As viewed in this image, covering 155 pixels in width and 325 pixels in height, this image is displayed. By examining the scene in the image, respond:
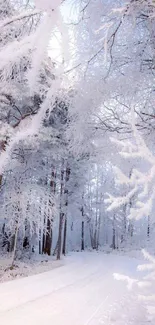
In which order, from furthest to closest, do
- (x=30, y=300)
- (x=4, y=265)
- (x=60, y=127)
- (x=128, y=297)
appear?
(x=60, y=127) < (x=4, y=265) < (x=128, y=297) < (x=30, y=300)

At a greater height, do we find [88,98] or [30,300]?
[88,98]

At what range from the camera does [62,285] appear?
10.1 metres

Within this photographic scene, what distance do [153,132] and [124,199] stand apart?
3.15 metres

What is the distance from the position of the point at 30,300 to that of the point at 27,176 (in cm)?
767

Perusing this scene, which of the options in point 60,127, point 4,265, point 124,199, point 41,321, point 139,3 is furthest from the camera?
point 60,127

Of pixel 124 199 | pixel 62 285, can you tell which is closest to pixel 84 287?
pixel 62 285

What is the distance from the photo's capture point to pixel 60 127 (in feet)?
52.6

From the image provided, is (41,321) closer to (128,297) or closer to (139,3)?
(128,297)

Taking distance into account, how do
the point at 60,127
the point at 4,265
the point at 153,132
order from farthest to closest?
the point at 60,127, the point at 4,265, the point at 153,132

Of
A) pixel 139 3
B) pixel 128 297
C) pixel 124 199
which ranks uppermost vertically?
pixel 139 3

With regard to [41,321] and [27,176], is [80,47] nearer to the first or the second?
[41,321]

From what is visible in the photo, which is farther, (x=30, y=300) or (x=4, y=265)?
(x=4, y=265)

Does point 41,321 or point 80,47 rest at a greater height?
point 80,47

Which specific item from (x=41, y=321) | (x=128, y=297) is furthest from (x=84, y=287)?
(x=41, y=321)
